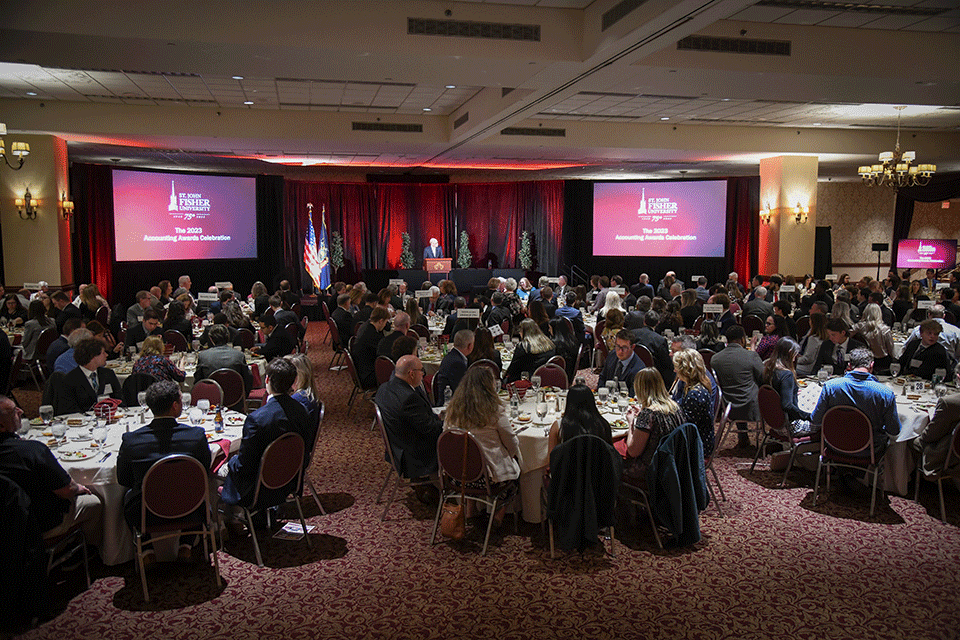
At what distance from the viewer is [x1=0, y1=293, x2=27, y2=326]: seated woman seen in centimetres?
1041

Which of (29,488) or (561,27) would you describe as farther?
(561,27)

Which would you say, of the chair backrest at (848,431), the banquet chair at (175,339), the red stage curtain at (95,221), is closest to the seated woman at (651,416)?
the chair backrest at (848,431)

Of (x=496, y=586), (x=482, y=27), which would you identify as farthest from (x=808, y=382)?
(x=482, y=27)

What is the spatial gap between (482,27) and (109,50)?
12.4ft

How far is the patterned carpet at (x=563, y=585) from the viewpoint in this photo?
13.1ft

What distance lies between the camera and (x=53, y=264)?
13242 mm

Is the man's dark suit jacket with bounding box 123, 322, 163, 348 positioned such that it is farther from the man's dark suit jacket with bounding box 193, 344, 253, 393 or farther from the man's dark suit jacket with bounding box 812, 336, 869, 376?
the man's dark suit jacket with bounding box 812, 336, 869, 376

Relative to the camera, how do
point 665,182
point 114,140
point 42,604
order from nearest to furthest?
point 42,604 < point 114,140 < point 665,182

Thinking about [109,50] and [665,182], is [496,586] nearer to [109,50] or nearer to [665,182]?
[109,50]

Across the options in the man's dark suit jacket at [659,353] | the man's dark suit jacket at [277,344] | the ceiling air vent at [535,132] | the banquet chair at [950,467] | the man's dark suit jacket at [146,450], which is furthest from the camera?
the ceiling air vent at [535,132]

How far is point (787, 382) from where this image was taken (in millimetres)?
5906

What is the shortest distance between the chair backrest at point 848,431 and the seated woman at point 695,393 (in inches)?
38.4

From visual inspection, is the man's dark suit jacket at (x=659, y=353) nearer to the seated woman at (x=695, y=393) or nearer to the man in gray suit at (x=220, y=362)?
the seated woman at (x=695, y=393)

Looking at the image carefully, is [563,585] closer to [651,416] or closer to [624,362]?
[651,416]
